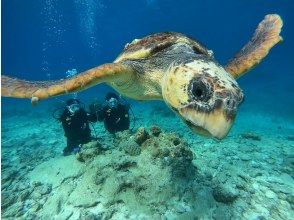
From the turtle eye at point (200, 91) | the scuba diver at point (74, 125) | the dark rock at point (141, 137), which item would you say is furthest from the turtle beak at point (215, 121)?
the scuba diver at point (74, 125)

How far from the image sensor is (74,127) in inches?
255

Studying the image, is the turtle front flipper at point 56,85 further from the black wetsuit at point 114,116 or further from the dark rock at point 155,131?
the black wetsuit at point 114,116

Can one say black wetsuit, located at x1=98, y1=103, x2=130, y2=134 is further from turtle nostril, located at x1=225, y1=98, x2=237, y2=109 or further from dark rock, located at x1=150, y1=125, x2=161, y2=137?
turtle nostril, located at x1=225, y1=98, x2=237, y2=109

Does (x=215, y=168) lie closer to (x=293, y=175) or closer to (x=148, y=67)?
(x=293, y=175)

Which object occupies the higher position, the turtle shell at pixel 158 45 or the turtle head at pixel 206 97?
the turtle shell at pixel 158 45

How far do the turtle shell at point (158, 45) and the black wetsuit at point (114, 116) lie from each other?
9.90 feet

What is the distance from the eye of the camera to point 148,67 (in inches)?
135

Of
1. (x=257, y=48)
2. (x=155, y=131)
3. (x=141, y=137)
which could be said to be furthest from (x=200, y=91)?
(x=155, y=131)

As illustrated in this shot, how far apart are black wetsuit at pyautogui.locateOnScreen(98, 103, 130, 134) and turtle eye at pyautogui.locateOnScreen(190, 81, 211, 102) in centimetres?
471

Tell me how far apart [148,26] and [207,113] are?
232ft

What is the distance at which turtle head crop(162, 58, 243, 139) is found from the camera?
2.14 metres

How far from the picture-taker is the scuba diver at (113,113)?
6840mm

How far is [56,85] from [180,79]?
3.78 feet

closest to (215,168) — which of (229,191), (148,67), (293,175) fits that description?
(229,191)
